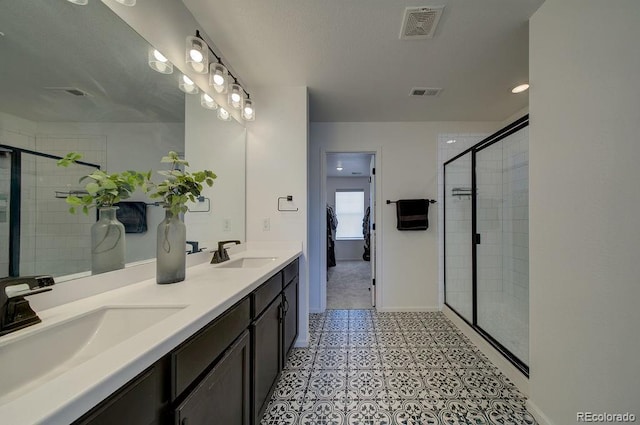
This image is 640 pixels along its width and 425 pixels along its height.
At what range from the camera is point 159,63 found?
1316 mm

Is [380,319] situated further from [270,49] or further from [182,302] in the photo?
[270,49]

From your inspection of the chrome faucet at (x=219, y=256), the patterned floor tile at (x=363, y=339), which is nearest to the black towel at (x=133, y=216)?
the chrome faucet at (x=219, y=256)

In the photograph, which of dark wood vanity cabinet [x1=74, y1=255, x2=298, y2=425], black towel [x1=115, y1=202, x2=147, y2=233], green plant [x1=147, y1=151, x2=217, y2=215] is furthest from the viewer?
green plant [x1=147, y1=151, x2=217, y2=215]

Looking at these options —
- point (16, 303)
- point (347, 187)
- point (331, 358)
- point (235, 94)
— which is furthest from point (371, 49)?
point (347, 187)

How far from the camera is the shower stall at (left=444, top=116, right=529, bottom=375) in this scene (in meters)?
2.54

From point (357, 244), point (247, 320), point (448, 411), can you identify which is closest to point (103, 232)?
point (247, 320)

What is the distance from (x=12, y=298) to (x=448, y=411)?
2.03 metres

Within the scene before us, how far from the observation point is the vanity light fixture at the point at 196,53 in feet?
4.72

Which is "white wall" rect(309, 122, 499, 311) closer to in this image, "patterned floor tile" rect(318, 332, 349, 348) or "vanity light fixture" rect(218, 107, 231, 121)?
"patterned floor tile" rect(318, 332, 349, 348)

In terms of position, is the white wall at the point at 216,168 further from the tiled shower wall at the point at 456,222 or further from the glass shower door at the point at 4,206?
the tiled shower wall at the point at 456,222

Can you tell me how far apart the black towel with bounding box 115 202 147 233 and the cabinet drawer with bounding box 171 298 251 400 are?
2.02 ft

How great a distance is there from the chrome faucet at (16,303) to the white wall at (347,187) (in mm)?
5918

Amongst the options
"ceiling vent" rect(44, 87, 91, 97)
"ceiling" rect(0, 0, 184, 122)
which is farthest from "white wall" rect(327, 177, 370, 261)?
"ceiling vent" rect(44, 87, 91, 97)

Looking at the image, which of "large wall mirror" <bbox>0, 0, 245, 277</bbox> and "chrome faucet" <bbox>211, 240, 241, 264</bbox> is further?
"chrome faucet" <bbox>211, 240, 241, 264</bbox>
